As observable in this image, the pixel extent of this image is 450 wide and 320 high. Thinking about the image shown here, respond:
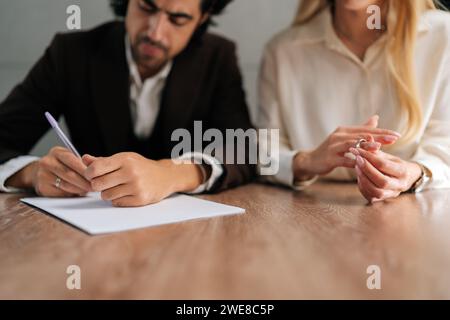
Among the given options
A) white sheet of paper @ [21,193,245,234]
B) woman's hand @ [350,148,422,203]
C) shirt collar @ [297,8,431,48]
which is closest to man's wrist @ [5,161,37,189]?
white sheet of paper @ [21,193,245,234]

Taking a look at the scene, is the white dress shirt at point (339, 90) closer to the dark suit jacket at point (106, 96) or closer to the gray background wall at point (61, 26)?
the dark suit jacket at point (106, 96)

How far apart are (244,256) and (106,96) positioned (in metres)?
0.82

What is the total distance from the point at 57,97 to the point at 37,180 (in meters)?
0.45

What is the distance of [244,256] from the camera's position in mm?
545

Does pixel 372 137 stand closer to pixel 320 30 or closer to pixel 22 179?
pixel 320 30

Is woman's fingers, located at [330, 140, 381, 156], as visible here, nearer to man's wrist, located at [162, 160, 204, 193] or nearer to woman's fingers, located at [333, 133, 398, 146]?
woman's fingers, located at [333, 133, 398, 146]

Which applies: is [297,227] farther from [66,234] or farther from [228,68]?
[228,68]

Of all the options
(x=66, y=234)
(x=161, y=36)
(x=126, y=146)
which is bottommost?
(x=126, y=146)

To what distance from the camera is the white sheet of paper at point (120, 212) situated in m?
0.67

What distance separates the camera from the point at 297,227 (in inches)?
26.9

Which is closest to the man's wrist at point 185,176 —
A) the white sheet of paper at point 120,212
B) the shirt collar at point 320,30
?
the white sheet of paper at point 120,212

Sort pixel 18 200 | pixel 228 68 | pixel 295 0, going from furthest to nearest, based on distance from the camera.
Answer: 1. pixel 295 0
2. pixel 228 68
3. pixel 18 200

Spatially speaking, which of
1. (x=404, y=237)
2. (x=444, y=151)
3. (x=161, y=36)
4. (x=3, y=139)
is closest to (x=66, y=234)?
(x=404, y=237)

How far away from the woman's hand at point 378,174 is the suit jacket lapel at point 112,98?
2.11 feet
